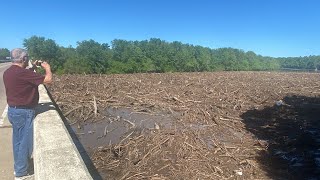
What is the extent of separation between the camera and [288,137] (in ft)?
28.0

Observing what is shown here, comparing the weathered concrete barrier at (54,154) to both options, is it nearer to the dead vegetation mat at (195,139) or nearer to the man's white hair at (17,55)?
the man's white hair at (17,55)

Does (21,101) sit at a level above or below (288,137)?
above

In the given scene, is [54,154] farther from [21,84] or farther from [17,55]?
[17,55]

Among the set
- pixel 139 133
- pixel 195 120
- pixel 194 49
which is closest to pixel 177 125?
pixel 195 120

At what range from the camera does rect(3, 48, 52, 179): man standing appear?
434 cm

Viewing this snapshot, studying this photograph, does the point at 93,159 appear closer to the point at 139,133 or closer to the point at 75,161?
the point at 139,133

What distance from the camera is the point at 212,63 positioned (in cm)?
7019

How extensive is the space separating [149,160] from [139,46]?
156 ft

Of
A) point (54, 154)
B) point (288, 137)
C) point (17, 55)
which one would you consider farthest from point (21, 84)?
point (288, 137)

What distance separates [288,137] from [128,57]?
131 feet

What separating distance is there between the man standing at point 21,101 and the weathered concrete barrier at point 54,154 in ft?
0.70

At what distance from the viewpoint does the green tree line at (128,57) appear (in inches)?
1447

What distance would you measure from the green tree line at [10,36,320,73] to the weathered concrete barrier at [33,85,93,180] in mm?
31412

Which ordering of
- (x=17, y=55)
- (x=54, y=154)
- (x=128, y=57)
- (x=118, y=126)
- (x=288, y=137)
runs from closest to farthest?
(x=54, y=154), (x=17, y=55), (x=288, y=137), (x=118, y=126), (x=128, y=57)
